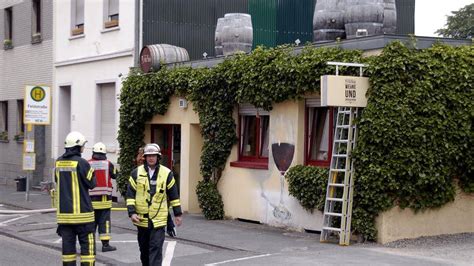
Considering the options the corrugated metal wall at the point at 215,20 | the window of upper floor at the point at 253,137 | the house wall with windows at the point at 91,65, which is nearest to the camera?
the window of upper floor at the point at 253,137

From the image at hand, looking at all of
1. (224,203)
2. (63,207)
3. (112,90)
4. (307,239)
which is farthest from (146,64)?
(63,207)

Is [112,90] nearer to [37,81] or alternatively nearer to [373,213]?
[37,81]

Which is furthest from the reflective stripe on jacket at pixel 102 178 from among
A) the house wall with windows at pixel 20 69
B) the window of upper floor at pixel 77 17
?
the house wall with windows at pixel 20 69

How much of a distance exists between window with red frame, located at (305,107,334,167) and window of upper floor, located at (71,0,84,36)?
11.1m

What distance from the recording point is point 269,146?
1528 centimetres

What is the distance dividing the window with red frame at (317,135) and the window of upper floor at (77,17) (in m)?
11.1

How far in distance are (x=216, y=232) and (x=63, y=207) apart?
224 inches

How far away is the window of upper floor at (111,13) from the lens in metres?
21.4

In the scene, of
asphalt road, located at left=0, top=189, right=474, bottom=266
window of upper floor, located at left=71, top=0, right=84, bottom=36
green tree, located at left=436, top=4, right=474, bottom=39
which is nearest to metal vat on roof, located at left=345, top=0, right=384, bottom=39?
asphalt road, located at left=0, top=189, right=474, bottom=266

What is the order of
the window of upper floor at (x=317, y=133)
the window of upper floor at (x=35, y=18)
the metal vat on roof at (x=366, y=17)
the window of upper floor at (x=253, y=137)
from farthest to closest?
the window of upper floor at (x=35, y=18), the window of upper floor at (x=253, y=137), the metal vat on roof at (x=366, y=17), the window of upper floor at (x=317, y=133)

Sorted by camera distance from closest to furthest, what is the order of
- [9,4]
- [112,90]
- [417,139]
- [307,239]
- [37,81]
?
[417,139] → [307,239] → [112,90] → [37,81] → [9,4]

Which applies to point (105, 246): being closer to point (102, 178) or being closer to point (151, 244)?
point (102, 178)

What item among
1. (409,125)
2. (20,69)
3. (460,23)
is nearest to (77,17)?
(20,69)

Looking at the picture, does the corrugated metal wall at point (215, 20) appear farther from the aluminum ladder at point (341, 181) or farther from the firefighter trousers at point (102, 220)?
the firefighter trousers at point (102, 220)
